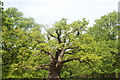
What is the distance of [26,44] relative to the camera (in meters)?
26.7

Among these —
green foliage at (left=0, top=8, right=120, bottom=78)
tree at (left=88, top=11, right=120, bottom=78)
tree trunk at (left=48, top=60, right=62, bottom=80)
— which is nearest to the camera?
green foliage at (left=0, top=8, right=120, bottom=78)

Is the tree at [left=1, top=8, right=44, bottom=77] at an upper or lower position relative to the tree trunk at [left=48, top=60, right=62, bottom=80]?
upper

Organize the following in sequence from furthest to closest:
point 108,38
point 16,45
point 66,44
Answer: point 108,38, point 16,45, point 66,44

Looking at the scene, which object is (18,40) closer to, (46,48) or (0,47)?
(0,47)

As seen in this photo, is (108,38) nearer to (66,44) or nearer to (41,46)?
(66,44)

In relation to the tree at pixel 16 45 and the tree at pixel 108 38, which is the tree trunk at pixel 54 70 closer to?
the tree at pixel 16 45

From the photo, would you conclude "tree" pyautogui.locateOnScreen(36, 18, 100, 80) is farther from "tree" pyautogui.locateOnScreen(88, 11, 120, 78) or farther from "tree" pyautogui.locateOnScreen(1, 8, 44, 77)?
"tree" pyautogui.locateOnScreen(88, 11, 120, 78)

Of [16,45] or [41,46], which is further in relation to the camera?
[16,45]

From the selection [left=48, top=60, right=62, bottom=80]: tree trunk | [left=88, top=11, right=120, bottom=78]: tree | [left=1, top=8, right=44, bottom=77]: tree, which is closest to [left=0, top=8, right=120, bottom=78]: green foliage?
[left=1, top=8, right=44, bottom=77]: tree

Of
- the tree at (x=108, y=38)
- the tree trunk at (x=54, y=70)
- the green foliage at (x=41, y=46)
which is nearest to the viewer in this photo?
the green foliage at (x=41, y=46)

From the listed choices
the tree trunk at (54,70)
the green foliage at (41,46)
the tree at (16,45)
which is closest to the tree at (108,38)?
the green foliage at (41,46)

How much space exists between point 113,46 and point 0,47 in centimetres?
2328

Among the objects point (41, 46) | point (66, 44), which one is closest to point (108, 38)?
point (66, 44)

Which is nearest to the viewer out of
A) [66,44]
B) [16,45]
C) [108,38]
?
[66,44]
